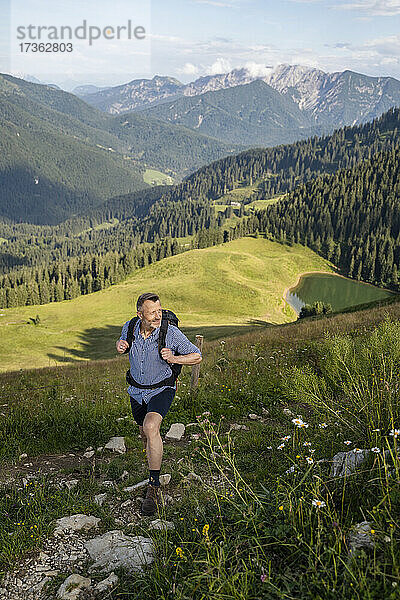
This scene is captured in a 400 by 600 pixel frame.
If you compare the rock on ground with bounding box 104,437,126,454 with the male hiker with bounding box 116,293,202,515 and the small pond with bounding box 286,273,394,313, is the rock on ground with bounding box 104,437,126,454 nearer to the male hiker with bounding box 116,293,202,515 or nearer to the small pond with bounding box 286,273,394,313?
the male hiker with bounding box 116,293,202,515

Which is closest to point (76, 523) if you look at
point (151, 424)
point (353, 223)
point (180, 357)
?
point (151, 424)

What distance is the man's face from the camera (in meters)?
6.32

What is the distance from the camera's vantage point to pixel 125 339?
22.1 feet

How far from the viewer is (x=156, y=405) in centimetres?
631

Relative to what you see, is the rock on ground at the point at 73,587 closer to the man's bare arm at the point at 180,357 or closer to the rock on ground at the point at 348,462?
the man's bare arm at the point at 180,357

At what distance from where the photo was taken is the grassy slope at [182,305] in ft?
206

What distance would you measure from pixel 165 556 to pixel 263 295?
340 feet

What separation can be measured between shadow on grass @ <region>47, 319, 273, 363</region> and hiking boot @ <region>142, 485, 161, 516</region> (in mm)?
41768

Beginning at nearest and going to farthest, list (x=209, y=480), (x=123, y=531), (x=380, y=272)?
(x=123, y=531) < (x=209, y=480) < (x=380, y=272)

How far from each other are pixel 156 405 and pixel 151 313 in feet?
4.90

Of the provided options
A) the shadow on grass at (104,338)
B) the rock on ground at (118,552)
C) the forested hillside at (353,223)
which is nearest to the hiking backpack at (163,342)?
the rock on ground at (118,552)

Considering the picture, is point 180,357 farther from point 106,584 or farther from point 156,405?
point 106,584

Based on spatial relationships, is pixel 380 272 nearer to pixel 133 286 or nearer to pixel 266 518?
pixel 133 286

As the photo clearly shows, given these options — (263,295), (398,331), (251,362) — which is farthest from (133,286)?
(398,331)
